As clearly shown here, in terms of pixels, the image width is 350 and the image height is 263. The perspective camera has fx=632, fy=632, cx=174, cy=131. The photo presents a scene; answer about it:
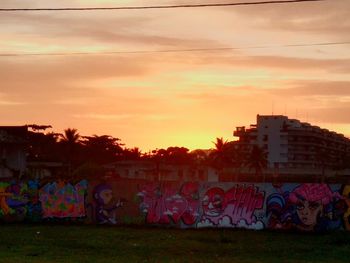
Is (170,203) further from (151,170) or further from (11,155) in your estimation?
(151,170)

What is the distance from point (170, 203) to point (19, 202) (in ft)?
22.0

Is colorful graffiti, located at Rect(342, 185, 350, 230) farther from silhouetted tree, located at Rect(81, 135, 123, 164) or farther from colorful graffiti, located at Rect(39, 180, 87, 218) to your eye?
silhouetted tree, located at Rect(81, 135, 123, 164)

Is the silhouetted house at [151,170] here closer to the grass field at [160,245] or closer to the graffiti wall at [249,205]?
the graffiti wall at [249,205]

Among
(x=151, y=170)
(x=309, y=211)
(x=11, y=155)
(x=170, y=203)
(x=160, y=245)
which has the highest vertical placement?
(x=151, y=170)

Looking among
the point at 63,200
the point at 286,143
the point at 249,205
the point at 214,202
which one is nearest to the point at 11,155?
the point at 63,200

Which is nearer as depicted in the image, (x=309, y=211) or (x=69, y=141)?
(x=309, y=211)

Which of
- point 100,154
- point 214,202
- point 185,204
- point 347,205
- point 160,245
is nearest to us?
point 160,245

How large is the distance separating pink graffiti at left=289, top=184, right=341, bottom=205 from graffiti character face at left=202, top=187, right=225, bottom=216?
288cm

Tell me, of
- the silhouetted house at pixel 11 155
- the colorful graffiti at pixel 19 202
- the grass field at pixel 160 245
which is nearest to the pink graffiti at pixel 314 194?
the grass field at pixel 160 245

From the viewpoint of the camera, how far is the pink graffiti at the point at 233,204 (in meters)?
26.2

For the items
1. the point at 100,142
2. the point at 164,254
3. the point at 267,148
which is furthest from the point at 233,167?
the point at 164,254

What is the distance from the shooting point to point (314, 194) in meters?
25.8

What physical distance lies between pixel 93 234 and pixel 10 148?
39.3 metres

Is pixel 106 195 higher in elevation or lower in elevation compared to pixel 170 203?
higher
